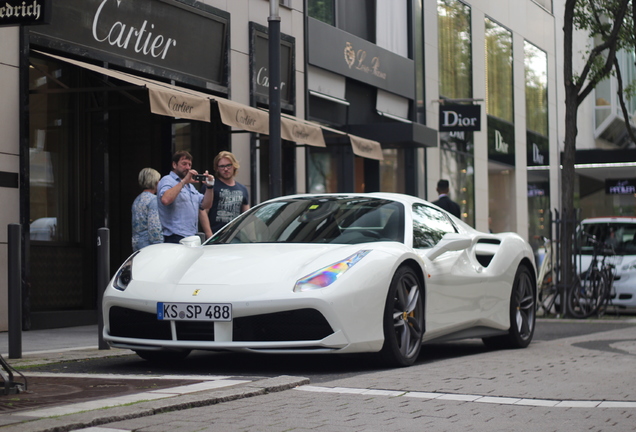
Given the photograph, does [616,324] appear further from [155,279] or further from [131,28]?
[155,279]

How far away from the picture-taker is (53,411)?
193 inches

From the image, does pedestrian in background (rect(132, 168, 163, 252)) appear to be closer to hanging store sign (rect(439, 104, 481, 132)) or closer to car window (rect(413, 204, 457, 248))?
car window (rect(413, 204, 457, 248))

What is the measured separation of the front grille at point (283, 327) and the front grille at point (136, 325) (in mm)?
517

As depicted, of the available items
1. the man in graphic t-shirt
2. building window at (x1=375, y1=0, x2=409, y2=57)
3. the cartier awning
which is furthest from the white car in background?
the man in graphic t-shirt

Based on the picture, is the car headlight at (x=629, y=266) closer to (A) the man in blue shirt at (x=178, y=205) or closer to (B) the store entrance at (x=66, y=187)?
(B) the store entrance at (x=66, y=187)

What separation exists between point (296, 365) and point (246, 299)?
927mm

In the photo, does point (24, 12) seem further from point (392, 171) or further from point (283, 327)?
point (392, 171)

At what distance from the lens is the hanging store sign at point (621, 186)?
41969 mm

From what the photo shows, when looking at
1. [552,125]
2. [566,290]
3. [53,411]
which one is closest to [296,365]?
[53,411]

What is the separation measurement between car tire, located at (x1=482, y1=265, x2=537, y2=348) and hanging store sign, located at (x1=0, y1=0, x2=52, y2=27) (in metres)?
4.53

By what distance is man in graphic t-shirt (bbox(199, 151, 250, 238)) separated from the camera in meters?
10.7

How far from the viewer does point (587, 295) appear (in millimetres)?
15141

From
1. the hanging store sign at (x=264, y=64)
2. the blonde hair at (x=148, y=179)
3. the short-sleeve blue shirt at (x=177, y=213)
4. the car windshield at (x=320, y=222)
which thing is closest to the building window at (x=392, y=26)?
the hanging store sign at (x=264, y=64)

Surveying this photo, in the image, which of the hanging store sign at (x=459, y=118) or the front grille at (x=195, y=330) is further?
the hanging store sign at (x=459, y=118)
